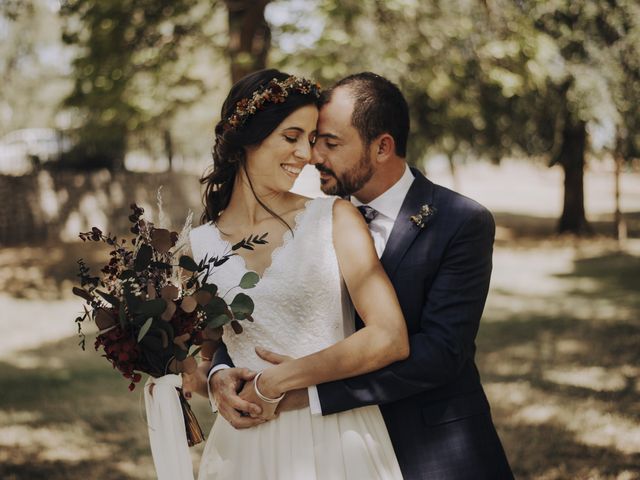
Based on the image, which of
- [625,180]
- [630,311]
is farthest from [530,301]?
[625,180]

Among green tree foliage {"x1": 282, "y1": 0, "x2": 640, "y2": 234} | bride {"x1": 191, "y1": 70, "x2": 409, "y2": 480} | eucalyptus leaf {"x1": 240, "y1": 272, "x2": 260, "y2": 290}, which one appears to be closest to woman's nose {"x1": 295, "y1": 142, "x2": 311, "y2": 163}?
bride {"x1": 191, "y1": 70, "x2": 409, "y2": 480}

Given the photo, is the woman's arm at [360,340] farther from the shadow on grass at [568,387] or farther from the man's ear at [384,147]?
the shadow on grass at [568,387]

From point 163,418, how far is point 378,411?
72 cm

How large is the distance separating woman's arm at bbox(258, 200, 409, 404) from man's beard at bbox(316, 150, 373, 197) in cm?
38

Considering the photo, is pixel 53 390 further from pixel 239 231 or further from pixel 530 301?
pixel 530 301

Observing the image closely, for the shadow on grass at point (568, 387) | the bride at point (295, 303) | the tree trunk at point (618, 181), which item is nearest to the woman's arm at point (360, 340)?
the bride at point (295, 303)

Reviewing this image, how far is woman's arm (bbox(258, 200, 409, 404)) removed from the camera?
228cm

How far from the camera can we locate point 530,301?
39.5ft

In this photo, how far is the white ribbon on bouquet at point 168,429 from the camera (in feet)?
7.53

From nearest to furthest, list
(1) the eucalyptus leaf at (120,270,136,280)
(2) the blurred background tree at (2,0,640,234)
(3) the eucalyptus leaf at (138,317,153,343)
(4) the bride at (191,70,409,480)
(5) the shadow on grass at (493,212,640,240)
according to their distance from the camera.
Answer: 1. (3) the eucalyptus leaf at (138,317,153,343)
2. (1) the eucalyptus leaf at (120,270,136,280)
3. (4) the bride at (191,70,409,480)
4. (2) the blurred background tree at (2,0,640,234)
5. (5) the shadow on grass at (493,212,640,240)

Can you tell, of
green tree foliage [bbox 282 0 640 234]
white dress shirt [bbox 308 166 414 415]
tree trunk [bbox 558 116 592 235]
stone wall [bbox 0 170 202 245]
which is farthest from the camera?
tree trunk [bbox 558 116 592 235]

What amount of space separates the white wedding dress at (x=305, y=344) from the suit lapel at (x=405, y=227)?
0.61ft

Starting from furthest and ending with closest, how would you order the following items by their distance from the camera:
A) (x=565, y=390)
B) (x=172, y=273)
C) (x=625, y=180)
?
(x=625, y=180)
(x=565, y=390)
(x=172, y=273)

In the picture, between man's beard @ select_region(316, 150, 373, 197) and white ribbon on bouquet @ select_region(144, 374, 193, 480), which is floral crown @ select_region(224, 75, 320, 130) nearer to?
man's beard @ select_region(316, 150, 373, 197)
